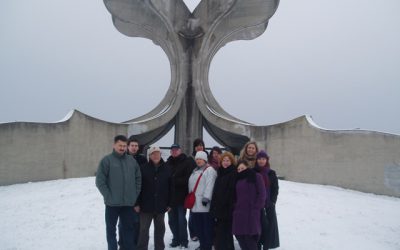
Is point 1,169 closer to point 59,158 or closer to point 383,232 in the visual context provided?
point 59,158

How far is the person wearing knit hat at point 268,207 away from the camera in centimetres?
478

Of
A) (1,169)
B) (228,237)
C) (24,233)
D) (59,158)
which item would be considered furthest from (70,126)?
(228,237)

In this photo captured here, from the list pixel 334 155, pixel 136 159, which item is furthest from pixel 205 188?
pixel 334 155

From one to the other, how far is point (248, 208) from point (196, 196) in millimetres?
888

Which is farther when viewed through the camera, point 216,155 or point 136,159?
point 216,155

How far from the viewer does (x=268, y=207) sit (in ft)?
16.1

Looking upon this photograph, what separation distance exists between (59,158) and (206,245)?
8.90m

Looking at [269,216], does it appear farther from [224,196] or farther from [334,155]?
[334,155]

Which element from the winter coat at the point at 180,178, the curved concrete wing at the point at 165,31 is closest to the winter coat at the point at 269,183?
the winter coat at the point at 180,178

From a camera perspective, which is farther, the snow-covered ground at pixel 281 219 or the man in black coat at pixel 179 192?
the snow-covered ground at pixel 281 219

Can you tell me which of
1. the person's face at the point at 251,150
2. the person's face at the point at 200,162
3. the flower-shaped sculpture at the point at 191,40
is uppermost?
the flower-shaped sculpture at the point at 191,40

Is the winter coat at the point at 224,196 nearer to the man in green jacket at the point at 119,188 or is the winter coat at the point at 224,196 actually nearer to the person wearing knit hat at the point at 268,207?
the person wearing knit hat at the point at 268,207

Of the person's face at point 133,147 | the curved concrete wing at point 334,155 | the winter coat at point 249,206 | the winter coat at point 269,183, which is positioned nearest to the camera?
the winter coat at point 249,206

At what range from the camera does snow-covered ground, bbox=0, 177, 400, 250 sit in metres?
5.77
